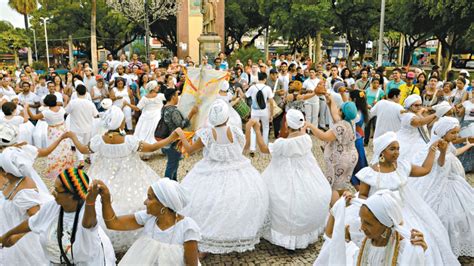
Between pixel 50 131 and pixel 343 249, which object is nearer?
pixel 343 249

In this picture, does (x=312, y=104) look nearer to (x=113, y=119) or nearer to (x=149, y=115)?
(x=149, y=115)

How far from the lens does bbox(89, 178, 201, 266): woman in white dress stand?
3117mm

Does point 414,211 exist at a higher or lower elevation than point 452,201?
higher

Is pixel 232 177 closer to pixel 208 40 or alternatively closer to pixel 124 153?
pixel 124 153

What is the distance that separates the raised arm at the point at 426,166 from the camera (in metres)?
4.46

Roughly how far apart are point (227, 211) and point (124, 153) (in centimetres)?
153

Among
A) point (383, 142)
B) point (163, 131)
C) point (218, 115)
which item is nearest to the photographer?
point (383, 142)

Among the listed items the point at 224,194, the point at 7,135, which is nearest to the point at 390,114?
the point at 224,194

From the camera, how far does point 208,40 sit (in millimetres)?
23750

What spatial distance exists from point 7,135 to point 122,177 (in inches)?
56.5

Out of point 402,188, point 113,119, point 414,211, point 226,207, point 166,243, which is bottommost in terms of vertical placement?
point 226,207

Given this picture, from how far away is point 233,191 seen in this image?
5305 millimetres

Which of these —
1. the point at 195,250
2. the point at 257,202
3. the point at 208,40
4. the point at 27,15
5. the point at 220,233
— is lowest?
the point at 220,233

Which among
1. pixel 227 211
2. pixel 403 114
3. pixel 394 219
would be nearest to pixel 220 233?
pixel 227 211
